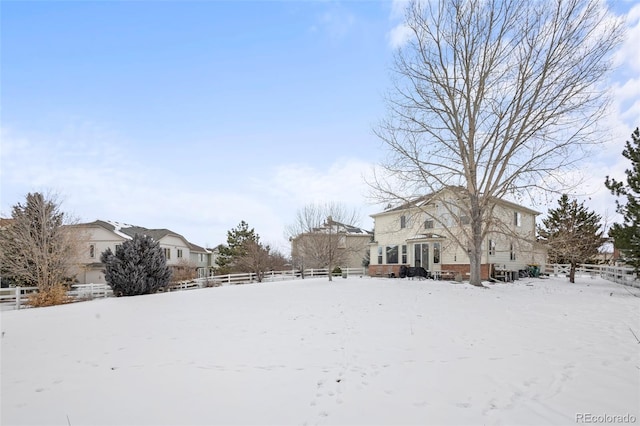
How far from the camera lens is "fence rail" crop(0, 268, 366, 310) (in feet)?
51.7

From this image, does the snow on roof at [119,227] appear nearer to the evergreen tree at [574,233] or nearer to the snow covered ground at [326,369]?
the snow covered ground at [326,369]

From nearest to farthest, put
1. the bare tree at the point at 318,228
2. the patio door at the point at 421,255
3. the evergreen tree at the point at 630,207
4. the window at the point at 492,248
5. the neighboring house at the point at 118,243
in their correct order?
the evergreen tree at the point at 630,207 → the window at the point at 492,248 → the patio door at the point at 421,255 → the bare tree at the point at 318,228 → the neighboring house at the point at 118,243

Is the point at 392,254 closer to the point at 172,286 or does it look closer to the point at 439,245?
the point at 439,245

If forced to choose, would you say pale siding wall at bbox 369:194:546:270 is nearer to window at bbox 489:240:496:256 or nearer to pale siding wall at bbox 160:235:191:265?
window at bbox 489:240:496:256

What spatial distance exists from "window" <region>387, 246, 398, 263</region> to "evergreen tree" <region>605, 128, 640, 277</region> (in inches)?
558

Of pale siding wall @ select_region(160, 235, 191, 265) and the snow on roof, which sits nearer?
the snow on roof

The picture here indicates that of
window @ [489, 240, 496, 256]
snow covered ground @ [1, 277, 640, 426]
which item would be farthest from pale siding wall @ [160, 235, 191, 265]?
window @ [489, 240, 496, 256]

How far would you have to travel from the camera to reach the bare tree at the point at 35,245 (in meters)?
16.7

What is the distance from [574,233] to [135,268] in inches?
965

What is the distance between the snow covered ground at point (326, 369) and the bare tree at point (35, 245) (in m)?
9.65

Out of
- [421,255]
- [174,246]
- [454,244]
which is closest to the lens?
[454,244]

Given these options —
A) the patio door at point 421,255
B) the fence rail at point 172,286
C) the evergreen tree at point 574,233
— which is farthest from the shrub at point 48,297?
the evergreen tree at point 574,233

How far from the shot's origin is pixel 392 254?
2755cm

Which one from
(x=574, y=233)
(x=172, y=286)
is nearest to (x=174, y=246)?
(x=172, y=286)
